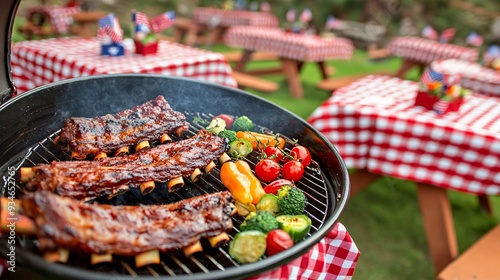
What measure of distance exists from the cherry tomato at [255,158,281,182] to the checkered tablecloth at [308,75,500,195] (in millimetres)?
1709

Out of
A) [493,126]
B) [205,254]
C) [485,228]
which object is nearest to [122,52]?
[205,254]

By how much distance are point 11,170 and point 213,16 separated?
12.4 meters

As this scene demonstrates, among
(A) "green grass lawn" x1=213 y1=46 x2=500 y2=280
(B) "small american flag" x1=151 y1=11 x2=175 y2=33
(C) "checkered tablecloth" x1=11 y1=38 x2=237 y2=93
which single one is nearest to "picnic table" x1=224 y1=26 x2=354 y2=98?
(A) "green grass lawn" x1=213 y1=46 x2=500 y2=280

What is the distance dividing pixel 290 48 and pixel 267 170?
24.7ft

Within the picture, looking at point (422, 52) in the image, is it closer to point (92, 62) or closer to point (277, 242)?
point (92, 62)

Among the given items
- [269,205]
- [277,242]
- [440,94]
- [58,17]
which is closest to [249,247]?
[277,242]

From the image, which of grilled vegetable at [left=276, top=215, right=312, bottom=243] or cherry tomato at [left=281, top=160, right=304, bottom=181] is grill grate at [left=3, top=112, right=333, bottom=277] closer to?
cherry tomato at [left=281, top=160, right=304, bottom=181]

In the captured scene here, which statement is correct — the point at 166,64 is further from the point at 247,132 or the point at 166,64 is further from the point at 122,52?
the point at 247,132

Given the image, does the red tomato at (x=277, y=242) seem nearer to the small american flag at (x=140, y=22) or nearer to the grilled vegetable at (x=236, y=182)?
the grilled vegetable at (x=236, y=182)

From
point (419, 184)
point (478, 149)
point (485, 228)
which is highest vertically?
point (478, 149)

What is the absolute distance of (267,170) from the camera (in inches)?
96.7

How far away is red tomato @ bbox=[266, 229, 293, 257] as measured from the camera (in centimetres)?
180

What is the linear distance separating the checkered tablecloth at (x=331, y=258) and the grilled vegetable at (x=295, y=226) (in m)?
0.10

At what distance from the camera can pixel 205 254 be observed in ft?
6.11
